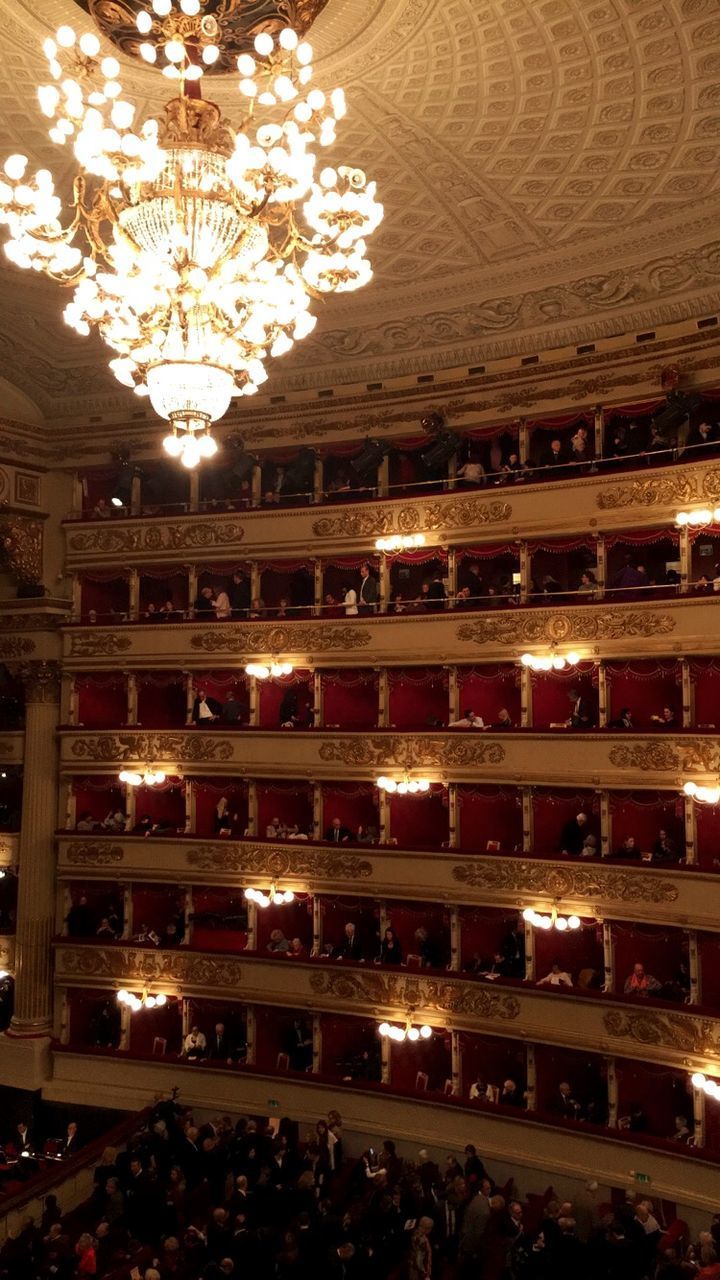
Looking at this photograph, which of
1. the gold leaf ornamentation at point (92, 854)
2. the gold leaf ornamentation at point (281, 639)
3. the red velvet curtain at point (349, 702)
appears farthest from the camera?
the gold leaf ornamentation at point (92, 854)

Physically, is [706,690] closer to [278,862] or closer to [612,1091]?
[612,1091]

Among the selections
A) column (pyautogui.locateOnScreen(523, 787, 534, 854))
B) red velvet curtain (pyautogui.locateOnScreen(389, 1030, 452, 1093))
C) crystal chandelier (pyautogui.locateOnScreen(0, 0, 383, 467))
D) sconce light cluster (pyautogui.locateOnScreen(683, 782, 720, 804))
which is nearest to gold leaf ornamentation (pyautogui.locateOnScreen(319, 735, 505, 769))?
column (pyautogui.locateOnScreen(523, 787, 534, 854))

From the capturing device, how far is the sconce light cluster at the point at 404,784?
16391 millimetres

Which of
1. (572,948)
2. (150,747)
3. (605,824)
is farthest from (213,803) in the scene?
(605,824)

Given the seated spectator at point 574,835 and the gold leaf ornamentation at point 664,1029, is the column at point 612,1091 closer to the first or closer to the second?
the gold leaf ornamentation at point 664,1029

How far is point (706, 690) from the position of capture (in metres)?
15.3

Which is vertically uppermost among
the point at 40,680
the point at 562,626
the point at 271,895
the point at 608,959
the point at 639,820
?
the point at 562,626

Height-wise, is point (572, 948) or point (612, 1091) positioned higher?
point (572, 948)

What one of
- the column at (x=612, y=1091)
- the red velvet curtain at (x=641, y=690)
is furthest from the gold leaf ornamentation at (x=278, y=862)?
the red velvet curtain at (x=641, y=690)

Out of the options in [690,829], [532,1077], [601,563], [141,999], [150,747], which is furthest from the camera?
[150,747]

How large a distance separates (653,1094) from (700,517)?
7922mm

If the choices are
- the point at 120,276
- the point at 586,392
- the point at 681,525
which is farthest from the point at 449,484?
the point at 120,276

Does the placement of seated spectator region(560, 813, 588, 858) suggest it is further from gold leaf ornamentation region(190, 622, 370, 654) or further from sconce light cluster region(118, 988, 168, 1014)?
sconce light cluster region(118, 988, 168, 1014)

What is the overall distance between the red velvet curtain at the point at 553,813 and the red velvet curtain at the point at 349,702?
3.19 meters
